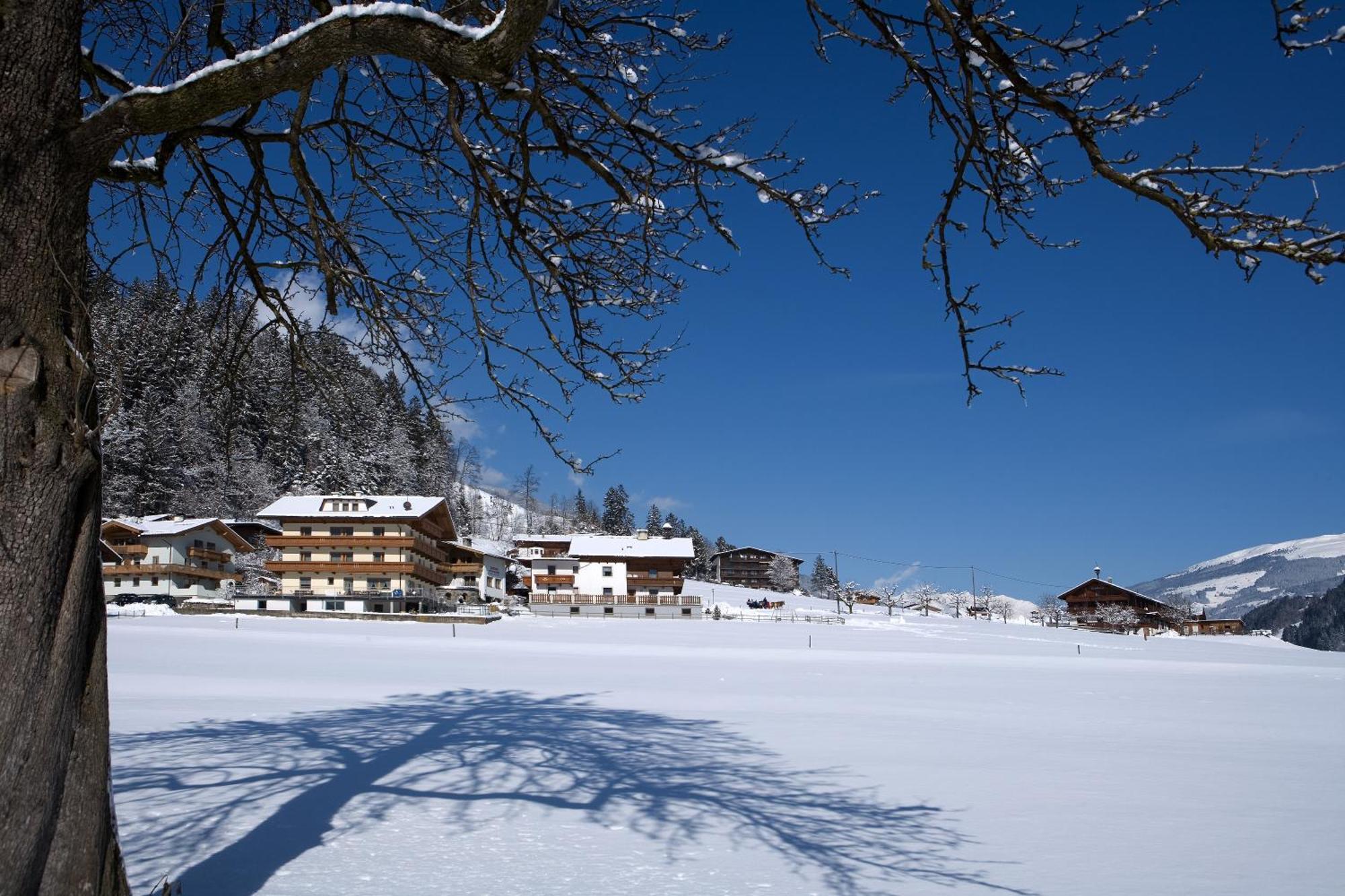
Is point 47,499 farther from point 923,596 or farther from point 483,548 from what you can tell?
point 923,596

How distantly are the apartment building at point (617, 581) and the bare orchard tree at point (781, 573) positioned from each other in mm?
52839

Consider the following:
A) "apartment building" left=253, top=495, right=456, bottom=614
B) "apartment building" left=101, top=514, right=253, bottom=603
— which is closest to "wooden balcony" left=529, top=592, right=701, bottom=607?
"apartment building" left=253, top=495, right=456, bottom=614

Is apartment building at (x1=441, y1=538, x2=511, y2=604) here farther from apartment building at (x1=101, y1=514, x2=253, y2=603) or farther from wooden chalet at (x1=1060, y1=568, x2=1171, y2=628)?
wooden chalet at (x1=1060, y1=568, x2=1171, y2=628)

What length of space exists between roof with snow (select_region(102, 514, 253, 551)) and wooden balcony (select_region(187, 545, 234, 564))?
1.51 m

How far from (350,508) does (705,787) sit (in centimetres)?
5357

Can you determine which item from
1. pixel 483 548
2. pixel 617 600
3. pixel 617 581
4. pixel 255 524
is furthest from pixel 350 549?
pixel 483 548

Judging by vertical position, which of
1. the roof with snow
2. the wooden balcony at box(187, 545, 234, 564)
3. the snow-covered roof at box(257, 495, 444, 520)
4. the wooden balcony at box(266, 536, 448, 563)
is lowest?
the wooden balcony at box(187, 545, 234, 564)

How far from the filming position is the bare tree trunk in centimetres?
296

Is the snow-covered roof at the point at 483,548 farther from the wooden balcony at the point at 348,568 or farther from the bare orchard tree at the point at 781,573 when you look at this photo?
the bare orchard tree at the point at 781,573

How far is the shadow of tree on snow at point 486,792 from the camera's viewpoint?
555 cm

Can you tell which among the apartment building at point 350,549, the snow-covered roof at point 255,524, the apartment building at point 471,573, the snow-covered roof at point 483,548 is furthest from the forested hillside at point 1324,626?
the snow-covered roof at point 255,524

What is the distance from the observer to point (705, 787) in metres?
7.82

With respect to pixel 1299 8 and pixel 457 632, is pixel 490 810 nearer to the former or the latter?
pixel 1299 8

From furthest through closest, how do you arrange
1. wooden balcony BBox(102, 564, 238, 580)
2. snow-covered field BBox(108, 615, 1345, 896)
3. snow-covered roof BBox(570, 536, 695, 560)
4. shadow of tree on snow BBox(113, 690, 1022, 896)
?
1. snow-covered roof BBox(570, 536, 695, 560)
2. wooden balcony BBox(102, 564, 238, 580)
3. shadow of tree on snow BBox(113, 690, 1022, 896)
4. snow-covered field BBox(108, 615, 1345, 896)
